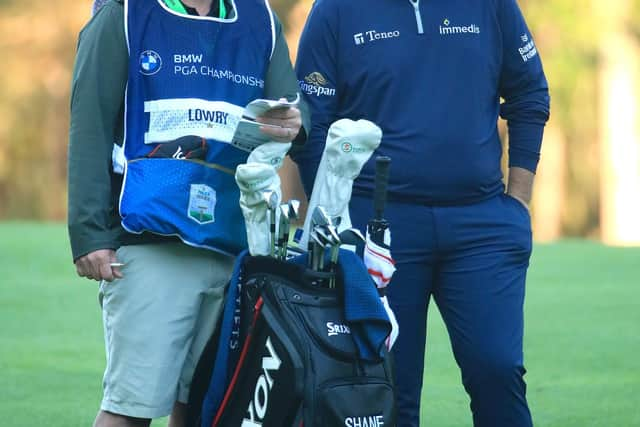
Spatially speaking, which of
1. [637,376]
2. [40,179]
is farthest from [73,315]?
[40,179]

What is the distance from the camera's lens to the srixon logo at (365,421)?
12.4 feet

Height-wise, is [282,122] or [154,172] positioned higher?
[282,122]

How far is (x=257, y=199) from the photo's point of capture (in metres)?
4.08

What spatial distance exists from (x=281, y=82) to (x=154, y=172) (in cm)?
54

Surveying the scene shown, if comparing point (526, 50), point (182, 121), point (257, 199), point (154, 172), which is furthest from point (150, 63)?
point (526, 50)

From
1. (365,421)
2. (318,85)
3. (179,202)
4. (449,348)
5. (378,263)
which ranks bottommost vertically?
(449,348)

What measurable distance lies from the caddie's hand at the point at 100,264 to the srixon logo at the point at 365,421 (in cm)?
91

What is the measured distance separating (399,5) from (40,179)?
106 feet

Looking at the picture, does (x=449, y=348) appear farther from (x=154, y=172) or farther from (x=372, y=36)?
(x=154, y=172)

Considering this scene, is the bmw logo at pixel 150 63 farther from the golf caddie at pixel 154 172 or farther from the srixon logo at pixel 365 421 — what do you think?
the srixon logo at pixel 365 421

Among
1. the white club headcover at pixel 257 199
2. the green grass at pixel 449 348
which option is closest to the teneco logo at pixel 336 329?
the white club headcover at pixel 257 199

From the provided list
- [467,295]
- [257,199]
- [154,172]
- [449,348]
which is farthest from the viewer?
[449,348]

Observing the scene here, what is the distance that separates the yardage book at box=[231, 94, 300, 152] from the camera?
4133mm

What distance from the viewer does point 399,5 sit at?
15.5ft
